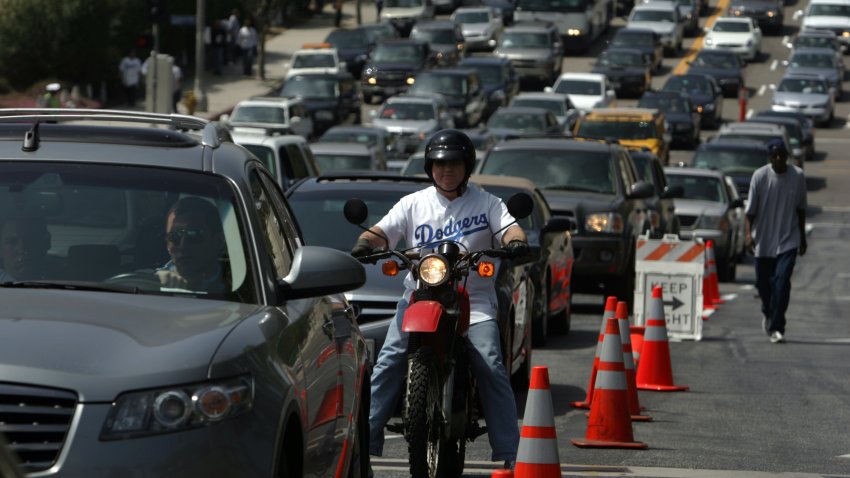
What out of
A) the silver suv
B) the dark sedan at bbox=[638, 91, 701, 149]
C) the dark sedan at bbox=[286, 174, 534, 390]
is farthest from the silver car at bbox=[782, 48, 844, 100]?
the dark sedan at bbox=[286, 174, 534, 390]

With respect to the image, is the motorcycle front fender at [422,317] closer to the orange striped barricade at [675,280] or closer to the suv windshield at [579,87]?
the orange striped barricade at [675,280]

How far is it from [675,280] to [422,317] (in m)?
9.96

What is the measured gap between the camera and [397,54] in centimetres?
5978

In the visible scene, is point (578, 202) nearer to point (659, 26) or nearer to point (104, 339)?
point (104, 339)

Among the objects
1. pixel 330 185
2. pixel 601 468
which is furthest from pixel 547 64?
pixel 601 468

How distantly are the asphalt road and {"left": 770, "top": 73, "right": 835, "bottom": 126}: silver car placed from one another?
3415cm

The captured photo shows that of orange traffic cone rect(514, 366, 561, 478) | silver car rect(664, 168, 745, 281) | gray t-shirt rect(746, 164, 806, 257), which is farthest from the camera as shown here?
silver car rect(664, 168, 745, 281)

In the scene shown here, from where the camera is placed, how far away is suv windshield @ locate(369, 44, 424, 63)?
5944cm

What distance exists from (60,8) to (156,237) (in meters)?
44.7

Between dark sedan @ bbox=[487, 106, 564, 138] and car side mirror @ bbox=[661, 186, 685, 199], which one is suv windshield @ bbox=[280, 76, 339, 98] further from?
car side mirror @ bbox=[661, 186, 685, 199]

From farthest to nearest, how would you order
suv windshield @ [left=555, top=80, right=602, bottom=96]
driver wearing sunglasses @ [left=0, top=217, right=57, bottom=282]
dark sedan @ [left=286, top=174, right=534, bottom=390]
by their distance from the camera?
suv windshield @ [left=555, top=80, right=602, bottom=96], dark sedan @ [left=286, top=174, right=534, bottom=390], driver wearing sunglasses @ [left=0, top=217, right=57, bottom=282]

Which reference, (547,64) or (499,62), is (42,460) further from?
(547,64)

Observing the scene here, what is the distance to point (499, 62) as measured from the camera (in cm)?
5897

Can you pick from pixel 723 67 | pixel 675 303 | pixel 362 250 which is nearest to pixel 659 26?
pixel 723 67
